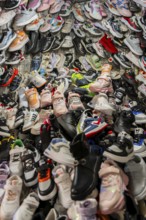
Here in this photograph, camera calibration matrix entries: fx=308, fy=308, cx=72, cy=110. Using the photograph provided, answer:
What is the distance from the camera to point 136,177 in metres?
1.67

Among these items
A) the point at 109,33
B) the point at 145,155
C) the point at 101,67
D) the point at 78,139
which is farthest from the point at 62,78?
the point at 78,139

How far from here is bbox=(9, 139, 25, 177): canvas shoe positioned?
199 centimetres

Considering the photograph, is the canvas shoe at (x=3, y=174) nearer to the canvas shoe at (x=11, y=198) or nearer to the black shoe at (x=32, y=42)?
the canvas shoe at (x=11, y=198)

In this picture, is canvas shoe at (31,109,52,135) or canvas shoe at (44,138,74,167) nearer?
canvas shoe at (44,138,74,167)

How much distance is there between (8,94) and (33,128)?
710mm

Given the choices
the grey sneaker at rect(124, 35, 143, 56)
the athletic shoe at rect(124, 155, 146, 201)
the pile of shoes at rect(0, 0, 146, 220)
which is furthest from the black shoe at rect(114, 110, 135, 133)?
the grey sneaker at rect(124, 35, 143, 56)

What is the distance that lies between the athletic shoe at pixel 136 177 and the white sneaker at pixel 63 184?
1.07 ft

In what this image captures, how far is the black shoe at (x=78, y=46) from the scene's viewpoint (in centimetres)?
362

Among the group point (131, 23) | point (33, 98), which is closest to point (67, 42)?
point (131, 23)

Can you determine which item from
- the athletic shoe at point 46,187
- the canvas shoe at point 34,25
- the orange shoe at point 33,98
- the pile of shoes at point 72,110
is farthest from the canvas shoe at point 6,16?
the athletic shoe at point 46,187

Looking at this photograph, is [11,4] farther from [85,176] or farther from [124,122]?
[85,176]

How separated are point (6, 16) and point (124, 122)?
1.54m

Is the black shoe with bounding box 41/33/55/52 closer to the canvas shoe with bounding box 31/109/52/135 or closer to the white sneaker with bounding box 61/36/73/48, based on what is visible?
the white sneaker with bounding box 61/36/73/48

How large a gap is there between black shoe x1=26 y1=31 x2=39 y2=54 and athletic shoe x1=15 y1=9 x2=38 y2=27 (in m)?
0.20
